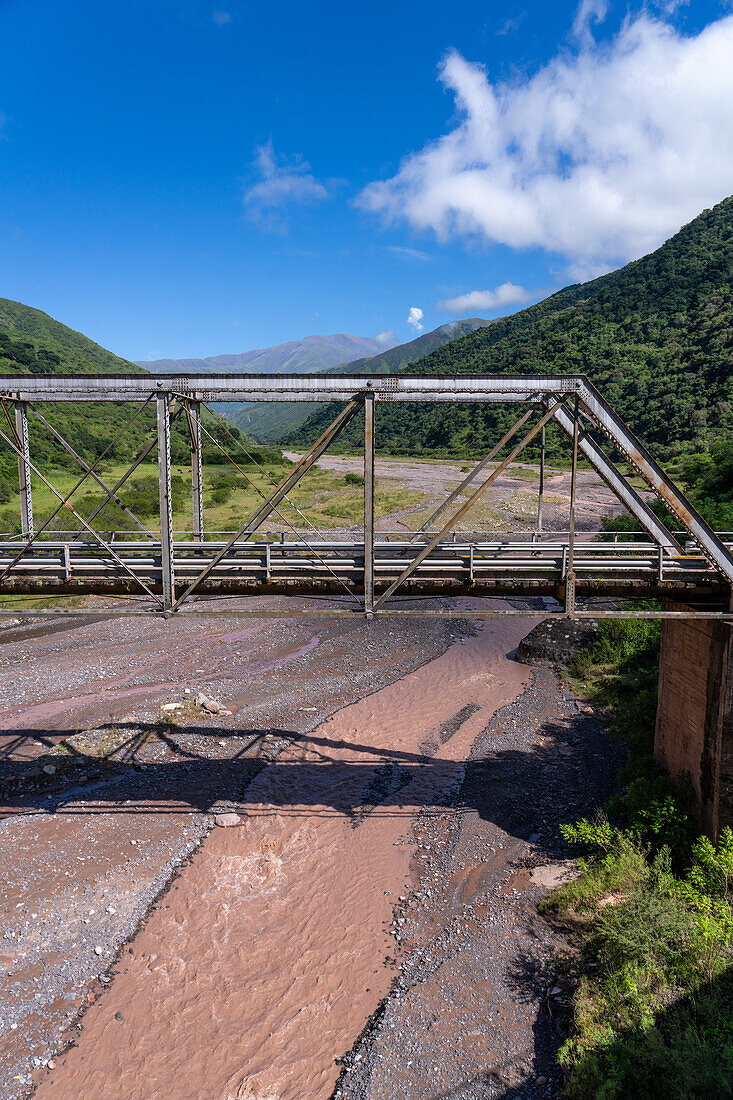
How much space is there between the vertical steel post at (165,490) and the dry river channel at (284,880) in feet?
20.7

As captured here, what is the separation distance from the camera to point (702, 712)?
41.7 feet

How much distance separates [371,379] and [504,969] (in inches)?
429

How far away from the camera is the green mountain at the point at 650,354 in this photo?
208 feet

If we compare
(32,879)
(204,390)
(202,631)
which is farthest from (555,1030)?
(202,631)

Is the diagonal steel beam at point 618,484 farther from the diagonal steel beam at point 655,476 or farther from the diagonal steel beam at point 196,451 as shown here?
the diagonal steel beam at point 196,451

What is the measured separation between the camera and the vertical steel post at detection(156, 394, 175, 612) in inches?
436

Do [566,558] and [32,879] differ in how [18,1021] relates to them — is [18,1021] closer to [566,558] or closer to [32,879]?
[32,879]

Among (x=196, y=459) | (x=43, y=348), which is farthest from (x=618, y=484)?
(x=43, y=348)

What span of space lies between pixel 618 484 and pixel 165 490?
837 cm

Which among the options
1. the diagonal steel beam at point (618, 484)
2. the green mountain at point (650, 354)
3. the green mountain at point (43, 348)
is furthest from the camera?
the green mountain at point (43, 348)

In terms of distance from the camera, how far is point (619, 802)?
47.9ft

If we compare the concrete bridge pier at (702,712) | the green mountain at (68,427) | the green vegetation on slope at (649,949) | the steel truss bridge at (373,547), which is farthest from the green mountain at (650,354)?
the green vegetation on slope at (649,949)

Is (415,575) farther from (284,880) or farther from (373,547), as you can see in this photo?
(284,880)

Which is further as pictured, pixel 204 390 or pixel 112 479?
pixel 112 479
